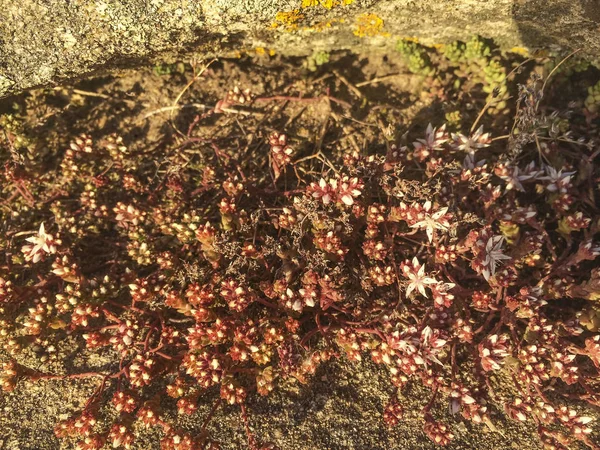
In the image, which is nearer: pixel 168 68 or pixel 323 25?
pixel 323 25

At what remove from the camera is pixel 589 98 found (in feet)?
13.0

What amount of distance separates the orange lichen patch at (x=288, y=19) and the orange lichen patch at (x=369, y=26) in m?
0.53

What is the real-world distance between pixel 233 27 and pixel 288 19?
425 millimetres

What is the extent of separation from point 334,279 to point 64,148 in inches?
107

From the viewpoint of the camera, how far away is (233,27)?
3.53 m

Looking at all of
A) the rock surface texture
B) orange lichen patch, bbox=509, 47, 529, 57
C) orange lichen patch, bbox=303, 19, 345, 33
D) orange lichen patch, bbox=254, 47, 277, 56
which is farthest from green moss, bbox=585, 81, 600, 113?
orange lichen patch, bbox=254, 47, 277, 56

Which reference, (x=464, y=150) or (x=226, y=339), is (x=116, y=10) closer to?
(x=226, y=339)

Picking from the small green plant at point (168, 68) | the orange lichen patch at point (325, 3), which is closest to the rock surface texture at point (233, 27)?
the orange lichen patch at point (325, 3)

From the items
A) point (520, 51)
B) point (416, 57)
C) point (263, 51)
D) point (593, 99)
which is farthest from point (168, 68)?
point (593, 99)

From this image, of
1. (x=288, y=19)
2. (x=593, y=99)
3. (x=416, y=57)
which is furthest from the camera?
(x=416, y=57)

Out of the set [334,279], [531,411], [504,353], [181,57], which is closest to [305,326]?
[334,279]

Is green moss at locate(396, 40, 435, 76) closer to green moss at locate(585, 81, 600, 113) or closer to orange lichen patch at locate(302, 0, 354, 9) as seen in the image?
orange lichen patch at locate(302, 0, 354, 9)

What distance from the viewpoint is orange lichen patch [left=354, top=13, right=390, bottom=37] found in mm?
3762

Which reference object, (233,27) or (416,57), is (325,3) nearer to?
(233,27)
